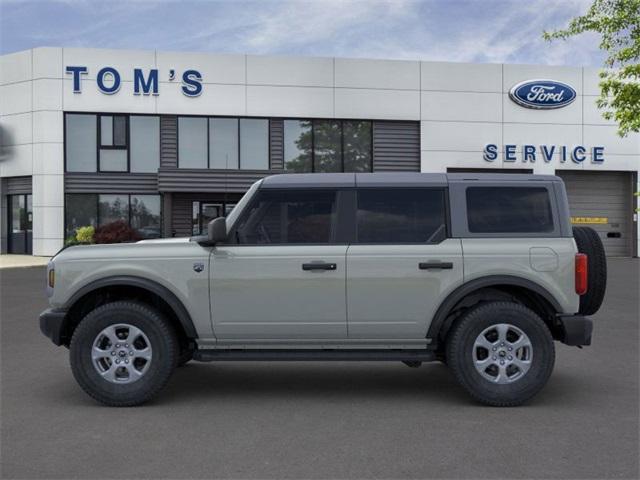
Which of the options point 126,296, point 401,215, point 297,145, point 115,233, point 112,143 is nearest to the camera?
point 401,215

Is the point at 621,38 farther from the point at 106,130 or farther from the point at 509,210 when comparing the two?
the point at 106,130

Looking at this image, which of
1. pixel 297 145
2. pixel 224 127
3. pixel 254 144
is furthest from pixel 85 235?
pixel 297 145

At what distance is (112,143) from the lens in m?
25.6

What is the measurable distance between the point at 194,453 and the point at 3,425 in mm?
1625

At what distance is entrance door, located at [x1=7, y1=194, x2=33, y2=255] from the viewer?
2677cm

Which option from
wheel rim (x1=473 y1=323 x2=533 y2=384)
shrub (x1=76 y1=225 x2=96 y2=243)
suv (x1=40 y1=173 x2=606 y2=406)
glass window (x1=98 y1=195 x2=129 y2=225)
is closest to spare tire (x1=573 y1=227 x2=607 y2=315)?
suv (x1=40 y1=173 x2=606 y2=406)

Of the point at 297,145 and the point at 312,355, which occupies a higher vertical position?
the point at 297,145

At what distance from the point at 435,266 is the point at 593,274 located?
1.40 meters

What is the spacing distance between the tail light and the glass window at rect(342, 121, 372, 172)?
21.8m

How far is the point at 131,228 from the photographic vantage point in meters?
25.3

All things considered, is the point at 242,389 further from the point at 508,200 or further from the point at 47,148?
the point at 47,148

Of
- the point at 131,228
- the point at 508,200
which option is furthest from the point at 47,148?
the point at 508,200

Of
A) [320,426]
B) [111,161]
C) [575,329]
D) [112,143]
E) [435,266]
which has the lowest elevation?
[320,426]

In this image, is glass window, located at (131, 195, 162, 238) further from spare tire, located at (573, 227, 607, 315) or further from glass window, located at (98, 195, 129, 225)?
spare tire, located at (573, 227, 607, 315)
